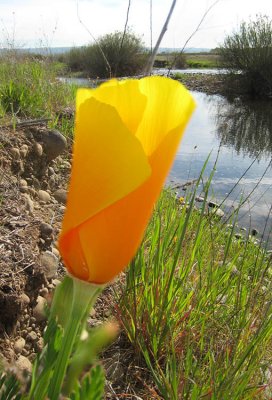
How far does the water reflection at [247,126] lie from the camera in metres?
8.80

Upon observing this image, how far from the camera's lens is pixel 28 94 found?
418cm

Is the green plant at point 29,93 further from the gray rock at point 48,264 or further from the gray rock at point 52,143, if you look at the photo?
the gray rock at point 48,264

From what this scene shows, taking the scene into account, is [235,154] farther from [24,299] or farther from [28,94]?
[24,299]

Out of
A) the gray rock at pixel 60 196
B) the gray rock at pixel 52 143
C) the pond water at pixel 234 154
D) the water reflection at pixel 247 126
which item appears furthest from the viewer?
the water reflection at pixel 247 126

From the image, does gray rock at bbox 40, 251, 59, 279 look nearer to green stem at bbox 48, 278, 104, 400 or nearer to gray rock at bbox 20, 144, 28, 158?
gray rock at bbox 20, 144, 28, 158

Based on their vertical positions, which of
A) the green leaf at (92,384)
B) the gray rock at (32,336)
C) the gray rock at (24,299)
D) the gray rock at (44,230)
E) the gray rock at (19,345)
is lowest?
the gray rock at (32,336)

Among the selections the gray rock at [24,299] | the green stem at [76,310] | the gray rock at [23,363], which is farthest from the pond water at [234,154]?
the green stem at [76,310]

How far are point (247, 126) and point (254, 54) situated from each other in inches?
→ 335

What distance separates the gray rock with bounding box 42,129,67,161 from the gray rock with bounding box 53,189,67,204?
0.33 metres

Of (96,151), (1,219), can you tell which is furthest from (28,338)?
(96,151)

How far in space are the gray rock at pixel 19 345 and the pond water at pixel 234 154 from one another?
6.77 feet

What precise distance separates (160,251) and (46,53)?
5884mm

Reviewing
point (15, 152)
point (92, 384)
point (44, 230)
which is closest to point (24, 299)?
point (44, 230)

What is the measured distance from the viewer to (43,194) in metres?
2.88
